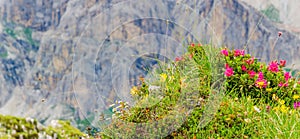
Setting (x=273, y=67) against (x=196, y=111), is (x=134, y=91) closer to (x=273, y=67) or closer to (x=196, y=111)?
(x=196, y=111)

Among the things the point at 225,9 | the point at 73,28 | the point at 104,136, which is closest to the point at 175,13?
the point at 104,136

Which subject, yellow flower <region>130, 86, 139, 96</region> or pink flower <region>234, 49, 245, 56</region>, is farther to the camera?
pink flower <region>234, 49, 245, 56</region>

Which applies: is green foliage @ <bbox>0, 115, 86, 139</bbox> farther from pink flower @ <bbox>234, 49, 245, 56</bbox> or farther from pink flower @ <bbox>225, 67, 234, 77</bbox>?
pink flower @ <bbox>234, 49, 245, 56</bbox>

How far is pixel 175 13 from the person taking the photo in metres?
4.72

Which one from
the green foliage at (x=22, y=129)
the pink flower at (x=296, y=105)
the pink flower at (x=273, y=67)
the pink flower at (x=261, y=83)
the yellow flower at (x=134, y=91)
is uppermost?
the pink flower at (x=273, y=67)

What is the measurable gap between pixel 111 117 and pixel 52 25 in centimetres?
8179

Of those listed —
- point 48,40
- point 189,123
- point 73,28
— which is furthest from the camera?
point 48,40

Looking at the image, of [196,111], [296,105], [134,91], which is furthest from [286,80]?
[134,91]

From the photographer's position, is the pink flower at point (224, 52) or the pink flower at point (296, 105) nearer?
the pink flower at point (296, 105)

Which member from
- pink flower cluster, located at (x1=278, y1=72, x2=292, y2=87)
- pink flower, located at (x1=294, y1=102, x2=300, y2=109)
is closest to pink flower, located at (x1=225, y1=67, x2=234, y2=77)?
pink flower cluster, located at (x1=278, y1=72, x2=292, y2=87)

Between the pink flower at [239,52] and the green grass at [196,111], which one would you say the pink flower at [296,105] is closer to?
the green grass at [196,111]

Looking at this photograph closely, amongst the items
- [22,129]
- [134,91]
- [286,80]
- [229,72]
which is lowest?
[22,129]

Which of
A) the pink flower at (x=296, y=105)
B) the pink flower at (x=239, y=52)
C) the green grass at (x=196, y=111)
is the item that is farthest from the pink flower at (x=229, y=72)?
the pink flower at (x=296, y=105)

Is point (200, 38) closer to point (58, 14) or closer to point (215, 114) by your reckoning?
point (215, 114)
